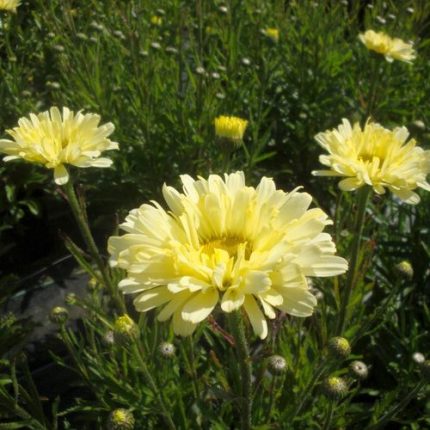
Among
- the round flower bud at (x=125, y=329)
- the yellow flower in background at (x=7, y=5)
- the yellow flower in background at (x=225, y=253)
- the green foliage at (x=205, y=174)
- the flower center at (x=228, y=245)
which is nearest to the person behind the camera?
the yellow flower in background at (x=225, y=253)

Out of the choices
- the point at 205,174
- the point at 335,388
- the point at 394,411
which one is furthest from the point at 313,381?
the point at 205,174

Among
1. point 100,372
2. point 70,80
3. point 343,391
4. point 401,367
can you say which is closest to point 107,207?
point 70,80

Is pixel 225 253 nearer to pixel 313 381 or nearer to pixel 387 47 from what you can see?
pixel 313 381

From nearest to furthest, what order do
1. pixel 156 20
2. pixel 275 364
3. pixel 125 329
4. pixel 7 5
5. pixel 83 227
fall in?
pixel 125 329 → pixel 275 364 → pixel 83 227 → pixel 7 5 → pixel 156 20

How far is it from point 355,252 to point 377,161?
0.29 m

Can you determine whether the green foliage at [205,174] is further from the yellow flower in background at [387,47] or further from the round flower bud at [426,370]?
the round flower bud at [426,370]

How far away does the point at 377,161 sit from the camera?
55.9 inches

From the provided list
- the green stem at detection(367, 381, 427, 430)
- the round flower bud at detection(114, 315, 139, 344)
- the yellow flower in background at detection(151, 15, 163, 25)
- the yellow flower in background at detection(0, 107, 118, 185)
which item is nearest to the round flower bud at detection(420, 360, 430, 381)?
the green stem at detection(367, 381, 427, 430)

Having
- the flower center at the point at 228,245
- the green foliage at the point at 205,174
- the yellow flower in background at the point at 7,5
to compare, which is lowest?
the green foliage at the point at 205,174

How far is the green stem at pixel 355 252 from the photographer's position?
1.47 meters

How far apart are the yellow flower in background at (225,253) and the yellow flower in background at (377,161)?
450mm

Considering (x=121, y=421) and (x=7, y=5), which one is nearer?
(x=121, y=421)

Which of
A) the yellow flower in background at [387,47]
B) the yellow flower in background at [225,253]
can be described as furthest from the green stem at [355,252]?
the yellow flower in background at [387,47]

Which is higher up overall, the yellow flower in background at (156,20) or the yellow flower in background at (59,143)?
the yellow flower in background at (59,143)
